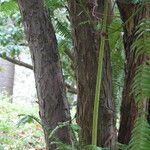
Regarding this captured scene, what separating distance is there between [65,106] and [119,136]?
231 mm

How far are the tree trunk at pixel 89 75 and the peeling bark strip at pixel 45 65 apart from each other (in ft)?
0.52

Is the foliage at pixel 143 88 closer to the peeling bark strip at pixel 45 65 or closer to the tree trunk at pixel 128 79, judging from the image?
the tree trunk at pixel 128 79

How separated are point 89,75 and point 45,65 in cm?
22

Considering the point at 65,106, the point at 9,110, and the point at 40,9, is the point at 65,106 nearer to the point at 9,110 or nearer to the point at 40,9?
the point at 40,9

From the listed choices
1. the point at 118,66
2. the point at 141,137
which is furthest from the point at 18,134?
the point at 141,137

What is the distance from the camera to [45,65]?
128 centimetres

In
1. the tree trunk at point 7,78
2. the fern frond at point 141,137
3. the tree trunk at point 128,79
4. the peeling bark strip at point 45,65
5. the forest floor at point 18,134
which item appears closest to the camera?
the fern frond at point 141,137

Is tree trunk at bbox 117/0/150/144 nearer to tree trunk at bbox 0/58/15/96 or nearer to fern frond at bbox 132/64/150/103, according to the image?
fern frond at bbox 132/64/150/103

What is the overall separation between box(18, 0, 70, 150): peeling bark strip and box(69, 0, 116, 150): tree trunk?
158 mm

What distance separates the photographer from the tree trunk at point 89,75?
1095 millimetres

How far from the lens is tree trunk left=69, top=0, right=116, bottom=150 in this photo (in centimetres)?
109

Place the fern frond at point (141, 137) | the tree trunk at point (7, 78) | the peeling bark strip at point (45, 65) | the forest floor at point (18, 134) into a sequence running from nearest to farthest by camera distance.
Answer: the fern frond at point (141, 137) < the peeling bark strip at point (45, 65) < the forest floor at point (18, 134) < the tree trunk at point (7, 78)

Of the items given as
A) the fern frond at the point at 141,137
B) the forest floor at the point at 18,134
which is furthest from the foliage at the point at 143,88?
the forest floor at the point at 18,134

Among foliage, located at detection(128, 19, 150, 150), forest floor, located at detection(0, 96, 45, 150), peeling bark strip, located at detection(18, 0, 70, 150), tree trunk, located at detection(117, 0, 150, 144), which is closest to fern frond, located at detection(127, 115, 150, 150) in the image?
foliage, located at detection(128, 19, 150, 150)
